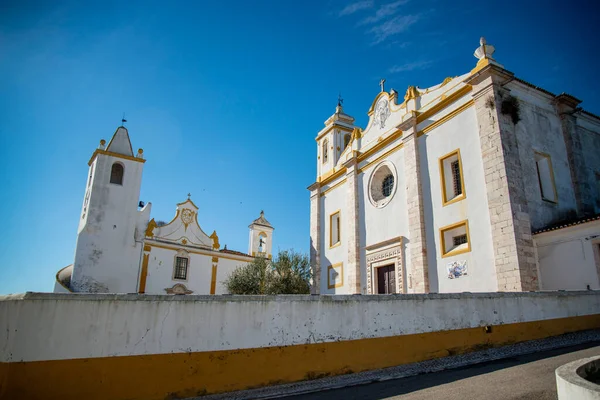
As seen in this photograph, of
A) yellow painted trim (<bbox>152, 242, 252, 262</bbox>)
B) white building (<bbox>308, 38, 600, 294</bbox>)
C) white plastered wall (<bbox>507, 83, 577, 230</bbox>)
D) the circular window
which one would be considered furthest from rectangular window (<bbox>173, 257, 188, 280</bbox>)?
white plastered wall (<bbox>507, 83, 577, 230</bbox>)

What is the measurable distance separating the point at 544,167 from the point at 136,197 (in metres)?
22.4

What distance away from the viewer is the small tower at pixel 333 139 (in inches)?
872

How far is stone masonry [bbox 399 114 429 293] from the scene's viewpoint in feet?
45.3

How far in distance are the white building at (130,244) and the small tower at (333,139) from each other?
10580 millimetres

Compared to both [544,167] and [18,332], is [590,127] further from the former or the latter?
[18,332]

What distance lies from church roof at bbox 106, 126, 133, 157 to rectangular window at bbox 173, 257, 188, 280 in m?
7.78

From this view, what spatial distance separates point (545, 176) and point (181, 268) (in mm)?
21762

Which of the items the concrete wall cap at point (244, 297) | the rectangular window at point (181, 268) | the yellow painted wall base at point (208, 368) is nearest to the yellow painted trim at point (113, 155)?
the rectangular window at point (181, 268)

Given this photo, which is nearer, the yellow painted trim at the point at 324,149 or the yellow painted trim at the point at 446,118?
the yellow painted trim at the point at 446,118

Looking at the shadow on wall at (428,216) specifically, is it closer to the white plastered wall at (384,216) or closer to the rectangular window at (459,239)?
the rectangular window at (459,239)

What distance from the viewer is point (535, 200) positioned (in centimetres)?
1201

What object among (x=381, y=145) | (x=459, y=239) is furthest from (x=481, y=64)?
(x=459, y=239)

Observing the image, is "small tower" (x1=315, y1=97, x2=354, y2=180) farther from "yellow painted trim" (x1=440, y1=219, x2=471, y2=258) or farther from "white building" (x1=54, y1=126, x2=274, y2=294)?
"white building" (x1=54, y1=126, x2=274, y2=294)

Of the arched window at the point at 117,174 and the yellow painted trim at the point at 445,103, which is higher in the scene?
the arched window at the point at 117,174
